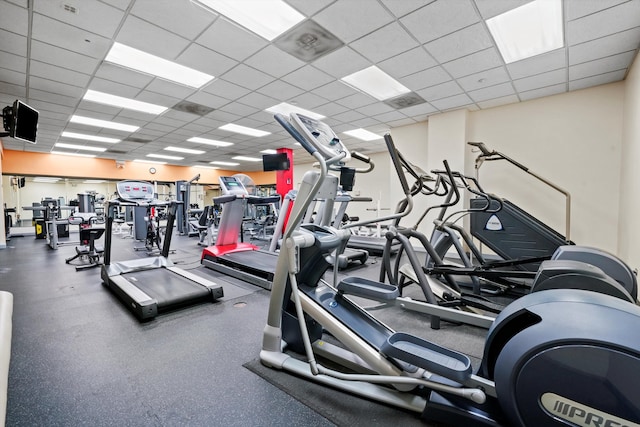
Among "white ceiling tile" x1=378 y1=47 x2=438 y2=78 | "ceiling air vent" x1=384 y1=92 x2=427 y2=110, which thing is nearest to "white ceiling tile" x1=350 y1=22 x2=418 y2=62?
"white ceiling tile" x1=378 y1=47 x2=438 y2=78

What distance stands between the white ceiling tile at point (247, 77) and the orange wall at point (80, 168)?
844 cm

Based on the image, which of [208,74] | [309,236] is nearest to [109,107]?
[208,74]

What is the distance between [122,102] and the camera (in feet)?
16.2

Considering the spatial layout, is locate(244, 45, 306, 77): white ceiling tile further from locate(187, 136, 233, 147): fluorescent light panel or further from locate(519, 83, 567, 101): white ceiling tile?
locate(187, 136, 233, 147): fluorescent light panel

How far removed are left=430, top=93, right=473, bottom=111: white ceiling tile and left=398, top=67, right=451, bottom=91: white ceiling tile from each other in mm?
771

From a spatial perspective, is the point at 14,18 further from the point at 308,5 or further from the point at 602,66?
the point at 602,66

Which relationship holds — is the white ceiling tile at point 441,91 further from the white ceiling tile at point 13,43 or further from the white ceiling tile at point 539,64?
the white ceiling tile at point 13,43

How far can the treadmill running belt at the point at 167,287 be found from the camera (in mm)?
2570

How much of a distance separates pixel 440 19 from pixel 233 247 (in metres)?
3.94

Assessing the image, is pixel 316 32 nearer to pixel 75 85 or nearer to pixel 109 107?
pixel 75 85

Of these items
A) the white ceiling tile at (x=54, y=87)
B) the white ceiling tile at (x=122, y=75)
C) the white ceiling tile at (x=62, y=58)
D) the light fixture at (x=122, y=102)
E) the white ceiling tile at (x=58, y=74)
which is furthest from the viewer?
the light fixture at (x=122, y=102)

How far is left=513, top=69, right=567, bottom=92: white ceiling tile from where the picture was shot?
3.92 meters

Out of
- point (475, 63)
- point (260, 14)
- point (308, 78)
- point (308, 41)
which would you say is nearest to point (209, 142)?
point (308, 78)

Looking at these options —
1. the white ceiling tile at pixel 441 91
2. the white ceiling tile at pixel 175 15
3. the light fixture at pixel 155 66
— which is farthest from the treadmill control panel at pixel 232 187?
the white ceiling tile at pixel 441 91
